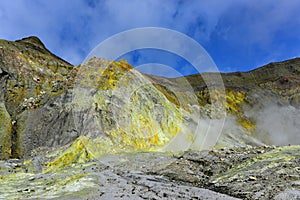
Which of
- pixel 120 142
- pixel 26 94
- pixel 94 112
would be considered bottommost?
pixel 120 142

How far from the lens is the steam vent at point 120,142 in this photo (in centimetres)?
1631

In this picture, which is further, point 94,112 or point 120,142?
point 94,112

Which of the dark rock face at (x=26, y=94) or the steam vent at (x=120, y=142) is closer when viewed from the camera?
the steam vent at (x=120, y=142)

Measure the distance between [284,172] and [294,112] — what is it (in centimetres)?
5204

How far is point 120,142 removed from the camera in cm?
2738

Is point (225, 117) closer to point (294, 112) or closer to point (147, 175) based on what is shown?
point (294, 112)

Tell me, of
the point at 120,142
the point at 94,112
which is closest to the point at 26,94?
the point at 94,112

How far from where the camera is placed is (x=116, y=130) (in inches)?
1118

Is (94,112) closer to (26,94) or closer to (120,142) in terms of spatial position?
(120,142)

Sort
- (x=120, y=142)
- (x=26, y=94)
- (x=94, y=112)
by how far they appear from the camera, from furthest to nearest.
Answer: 1. (x=26, y=94)
2. (x=94, y=112)
3. (x=120, y=142)

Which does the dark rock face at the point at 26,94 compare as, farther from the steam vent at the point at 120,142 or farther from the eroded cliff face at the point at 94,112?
the steam vent at the point at 120,142

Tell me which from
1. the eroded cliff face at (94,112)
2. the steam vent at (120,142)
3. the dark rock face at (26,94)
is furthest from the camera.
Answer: the dark rock face at (26,94)

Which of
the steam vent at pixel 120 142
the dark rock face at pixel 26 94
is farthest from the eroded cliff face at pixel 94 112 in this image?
the steam vent at pixel 120 142

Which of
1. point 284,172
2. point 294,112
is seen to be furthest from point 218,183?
point 294,112
